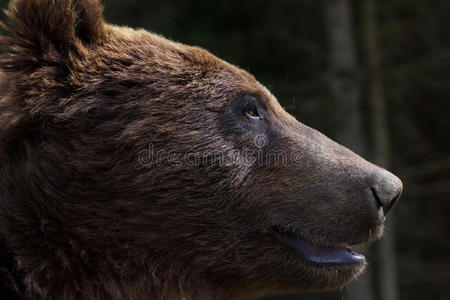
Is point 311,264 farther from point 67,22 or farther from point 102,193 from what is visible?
point 67,22

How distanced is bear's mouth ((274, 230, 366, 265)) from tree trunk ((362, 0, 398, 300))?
5896 millimetres

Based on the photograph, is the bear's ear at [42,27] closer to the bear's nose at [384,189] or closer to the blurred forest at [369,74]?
the bear's nose at [384,189]

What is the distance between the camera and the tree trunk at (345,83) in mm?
8828

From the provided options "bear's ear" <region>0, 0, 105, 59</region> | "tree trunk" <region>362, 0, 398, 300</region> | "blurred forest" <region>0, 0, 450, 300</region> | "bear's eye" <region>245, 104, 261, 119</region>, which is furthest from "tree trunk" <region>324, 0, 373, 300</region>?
"bear's ear" <region>0, 0, 105, 59</region>

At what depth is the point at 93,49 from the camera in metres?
3.39

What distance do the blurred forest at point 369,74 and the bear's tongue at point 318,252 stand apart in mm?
4719

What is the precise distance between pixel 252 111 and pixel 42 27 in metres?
1.27

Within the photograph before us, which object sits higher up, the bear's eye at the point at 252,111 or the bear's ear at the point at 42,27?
the bear's ear at the point at 42,27

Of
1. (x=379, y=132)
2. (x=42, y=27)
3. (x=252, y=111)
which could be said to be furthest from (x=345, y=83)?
(x=42, y=27)

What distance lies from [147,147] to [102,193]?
1.11 feet

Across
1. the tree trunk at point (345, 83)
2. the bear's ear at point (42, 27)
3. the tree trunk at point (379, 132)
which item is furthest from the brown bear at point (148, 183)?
the tree trunk at point (379, 132)

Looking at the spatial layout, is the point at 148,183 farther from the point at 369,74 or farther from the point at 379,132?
the point at 379,132

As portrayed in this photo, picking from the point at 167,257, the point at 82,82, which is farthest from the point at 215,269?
the point at 82,82

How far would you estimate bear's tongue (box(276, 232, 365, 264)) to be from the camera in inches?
130
